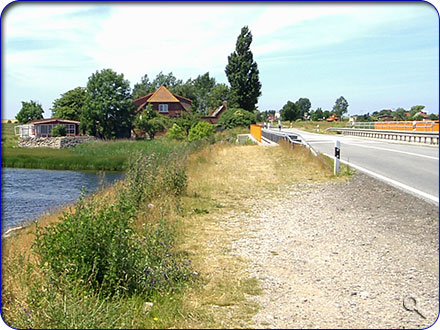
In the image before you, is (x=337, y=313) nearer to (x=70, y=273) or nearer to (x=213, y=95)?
Result: (x=70, y=273)

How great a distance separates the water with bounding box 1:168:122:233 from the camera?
15616 mm

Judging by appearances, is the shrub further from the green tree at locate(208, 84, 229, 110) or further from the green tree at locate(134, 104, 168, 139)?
the green tree at locate(208, 84, 229, 110)

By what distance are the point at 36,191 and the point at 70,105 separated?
43.6m

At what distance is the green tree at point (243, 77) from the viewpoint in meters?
62.8

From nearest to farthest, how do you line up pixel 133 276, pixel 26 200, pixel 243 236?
1. pixel 133 276
2. pixel 243 236
3. pixel 26 200

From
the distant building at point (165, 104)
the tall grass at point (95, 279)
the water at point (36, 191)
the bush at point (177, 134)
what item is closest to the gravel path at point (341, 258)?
the tall grass at point (95, 279)

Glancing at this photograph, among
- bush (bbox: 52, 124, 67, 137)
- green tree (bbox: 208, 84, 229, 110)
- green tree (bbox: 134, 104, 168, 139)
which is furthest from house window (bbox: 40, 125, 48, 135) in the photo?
green tree (bbox: 208, 84, 229, 110)

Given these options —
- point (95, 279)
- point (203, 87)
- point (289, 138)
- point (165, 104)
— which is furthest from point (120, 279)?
point (203, 87)

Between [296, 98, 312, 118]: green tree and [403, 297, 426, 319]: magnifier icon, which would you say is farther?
[296, 98, 312, 118]: green tree

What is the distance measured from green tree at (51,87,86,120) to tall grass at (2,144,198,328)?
5786 centimetres

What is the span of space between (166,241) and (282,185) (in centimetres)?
727

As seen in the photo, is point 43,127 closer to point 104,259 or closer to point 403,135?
point 403,135

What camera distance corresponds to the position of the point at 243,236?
23.5 feet

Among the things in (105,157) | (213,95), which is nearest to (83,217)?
(105,157)
